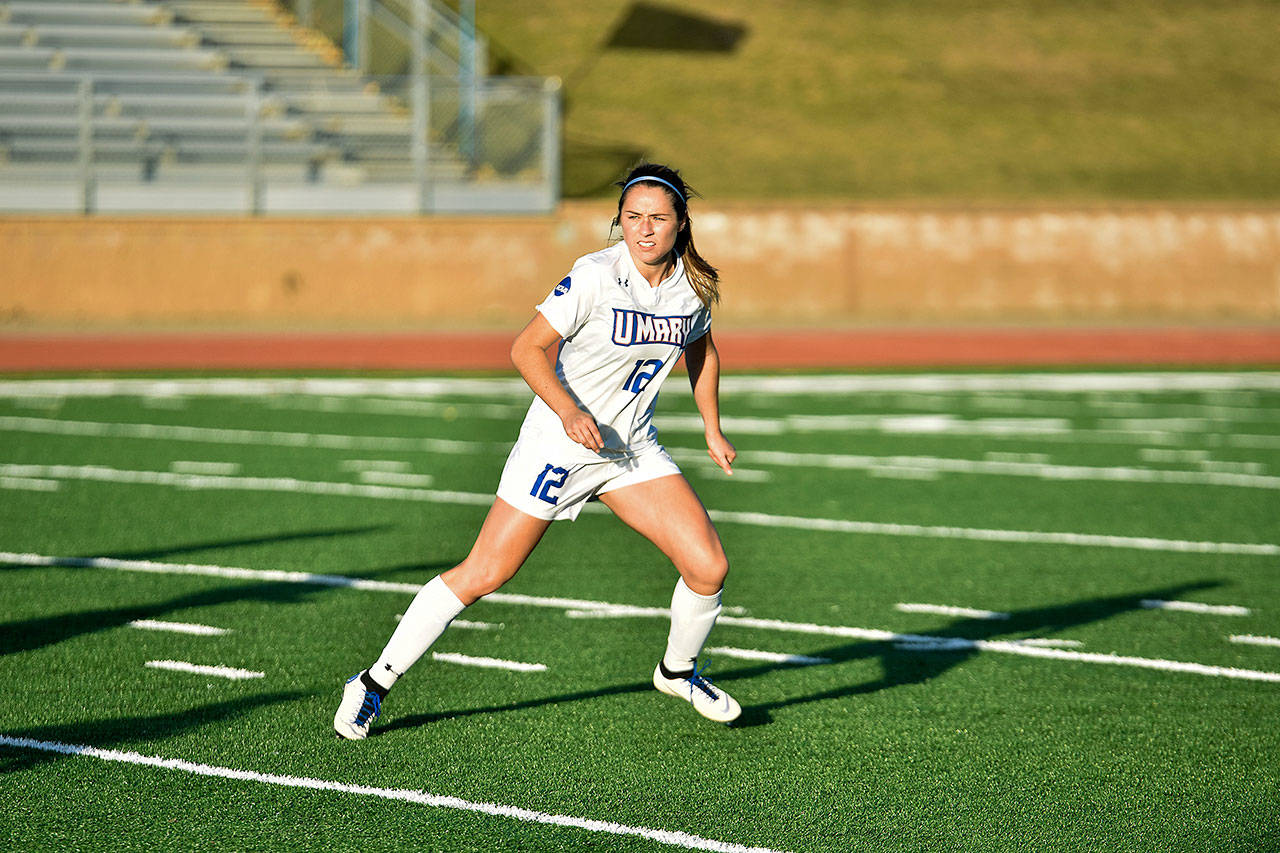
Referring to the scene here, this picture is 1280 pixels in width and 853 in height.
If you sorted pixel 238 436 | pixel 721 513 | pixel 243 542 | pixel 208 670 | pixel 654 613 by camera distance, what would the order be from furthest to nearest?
pixel 238 436, pixel 721 513, pixel 243 542, pixel 654 613, pixel 208 670

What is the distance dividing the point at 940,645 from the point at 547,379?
8.98 ft

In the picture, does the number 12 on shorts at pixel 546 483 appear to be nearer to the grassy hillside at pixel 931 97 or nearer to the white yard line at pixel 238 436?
the white yard line at pixel 238 436

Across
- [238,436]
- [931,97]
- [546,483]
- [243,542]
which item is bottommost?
[238,436]

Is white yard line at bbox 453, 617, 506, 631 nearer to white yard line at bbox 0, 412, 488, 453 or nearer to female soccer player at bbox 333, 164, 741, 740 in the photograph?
female soccer player at bbox 333, 164, 741, 740

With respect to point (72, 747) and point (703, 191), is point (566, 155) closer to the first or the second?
point (703, 191)

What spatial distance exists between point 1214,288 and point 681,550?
24.3 metres

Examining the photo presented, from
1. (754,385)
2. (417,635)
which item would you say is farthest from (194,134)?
(417,635)

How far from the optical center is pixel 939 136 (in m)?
32.4

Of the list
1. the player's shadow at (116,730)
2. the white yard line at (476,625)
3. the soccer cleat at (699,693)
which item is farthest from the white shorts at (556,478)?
the white yard line at (476,625)

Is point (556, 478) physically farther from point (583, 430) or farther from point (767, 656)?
point (767, 656)

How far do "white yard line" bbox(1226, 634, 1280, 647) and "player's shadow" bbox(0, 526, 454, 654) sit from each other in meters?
4.09

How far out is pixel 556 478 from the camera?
17.1ft

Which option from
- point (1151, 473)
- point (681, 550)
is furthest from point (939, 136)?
point (681, 550)

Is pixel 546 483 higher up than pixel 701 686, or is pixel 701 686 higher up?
pixel 546 483
